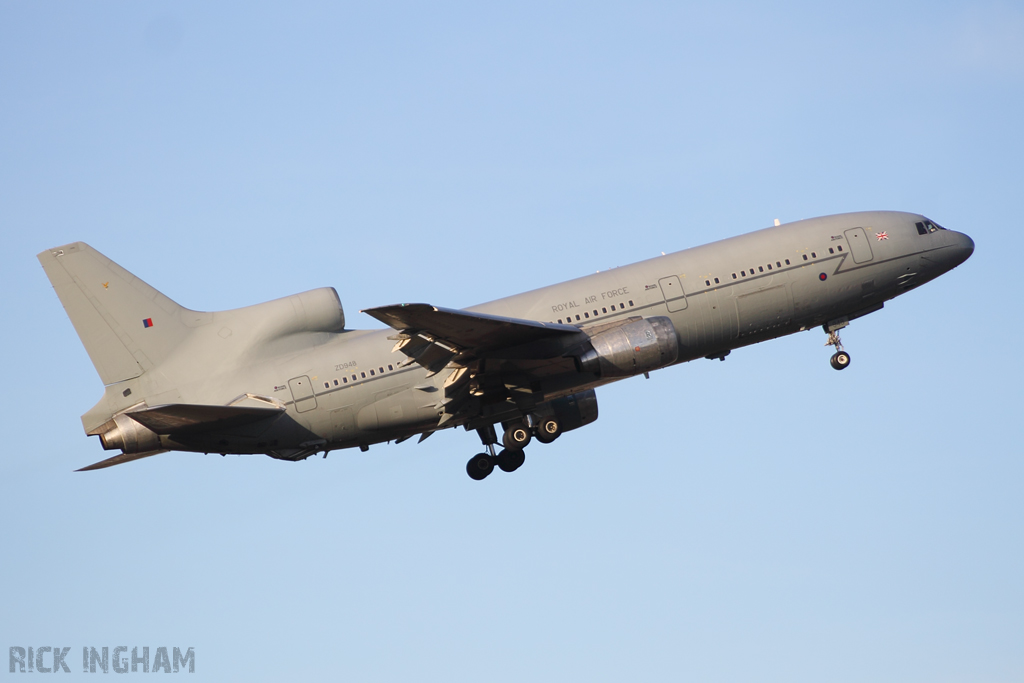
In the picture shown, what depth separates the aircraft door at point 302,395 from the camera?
32188 millimetres

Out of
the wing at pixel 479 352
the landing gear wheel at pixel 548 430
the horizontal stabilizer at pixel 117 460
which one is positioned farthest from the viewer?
the landing gear wheel at pixel 548 430

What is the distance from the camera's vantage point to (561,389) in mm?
33875

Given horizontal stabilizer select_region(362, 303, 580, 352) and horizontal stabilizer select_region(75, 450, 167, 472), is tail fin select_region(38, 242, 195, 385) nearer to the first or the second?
horizontal stabilizer select_region(75, 450, 167, 472)

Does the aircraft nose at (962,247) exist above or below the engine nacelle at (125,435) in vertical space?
above

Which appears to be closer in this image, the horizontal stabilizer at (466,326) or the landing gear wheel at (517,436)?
the horizontal stabilizer at (466,326)

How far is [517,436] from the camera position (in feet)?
119

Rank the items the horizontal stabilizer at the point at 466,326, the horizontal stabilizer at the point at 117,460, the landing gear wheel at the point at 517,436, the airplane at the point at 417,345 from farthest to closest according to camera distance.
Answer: the landing gear wheel at the point at 517,436
the horizontal stabilizer at the point at 117,460
the airplane at the point at 417,345
the horizontal stabilizer at the point at 466,326

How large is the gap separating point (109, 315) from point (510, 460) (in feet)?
49.5

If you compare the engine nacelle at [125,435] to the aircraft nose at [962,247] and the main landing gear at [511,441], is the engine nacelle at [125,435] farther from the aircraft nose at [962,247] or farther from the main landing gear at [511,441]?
the aircraft nose at [962,247]

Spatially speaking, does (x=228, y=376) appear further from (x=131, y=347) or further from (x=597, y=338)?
(x=597, y=338)

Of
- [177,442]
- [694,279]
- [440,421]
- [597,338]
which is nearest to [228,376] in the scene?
[177,442]

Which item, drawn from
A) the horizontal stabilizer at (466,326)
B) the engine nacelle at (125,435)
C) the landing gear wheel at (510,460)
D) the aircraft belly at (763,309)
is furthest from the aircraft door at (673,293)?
the engine nacelle at (125,435)

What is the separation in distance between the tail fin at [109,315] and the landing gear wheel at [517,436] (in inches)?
461

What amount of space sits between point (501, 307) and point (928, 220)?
17.2m
